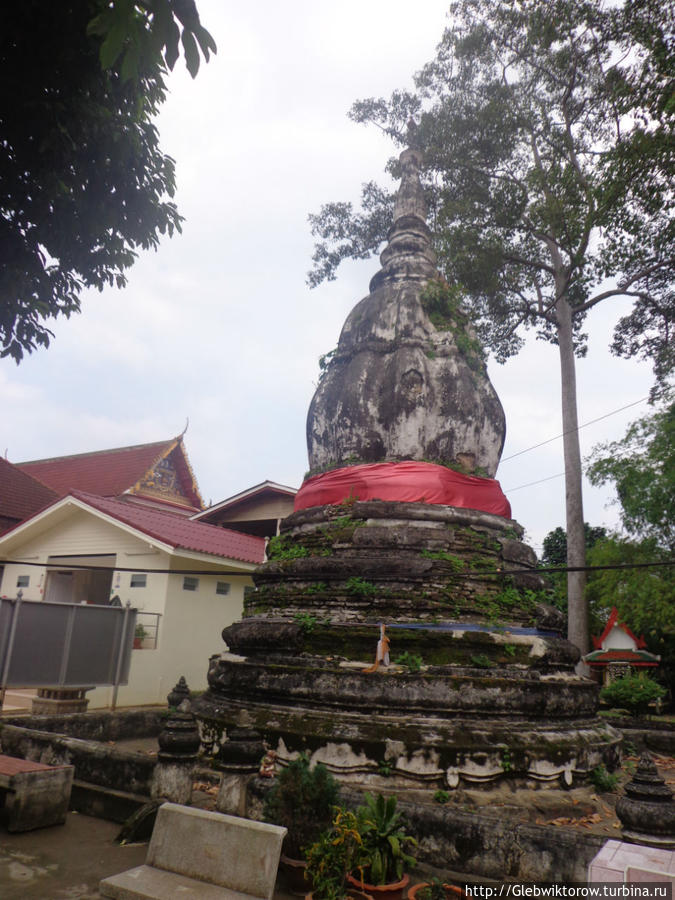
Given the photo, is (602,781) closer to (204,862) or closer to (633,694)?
(204,862)

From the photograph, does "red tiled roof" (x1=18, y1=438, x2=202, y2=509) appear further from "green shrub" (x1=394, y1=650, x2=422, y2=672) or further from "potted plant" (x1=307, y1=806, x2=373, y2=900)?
"potted plant" (x1=307, y1=806, x2=373, y2=900)

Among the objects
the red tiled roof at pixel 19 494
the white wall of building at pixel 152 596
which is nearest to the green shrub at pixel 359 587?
the white wall of building at pixel 152 596

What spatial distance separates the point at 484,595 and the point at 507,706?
1.46 meters

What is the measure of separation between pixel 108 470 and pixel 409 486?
705 inches

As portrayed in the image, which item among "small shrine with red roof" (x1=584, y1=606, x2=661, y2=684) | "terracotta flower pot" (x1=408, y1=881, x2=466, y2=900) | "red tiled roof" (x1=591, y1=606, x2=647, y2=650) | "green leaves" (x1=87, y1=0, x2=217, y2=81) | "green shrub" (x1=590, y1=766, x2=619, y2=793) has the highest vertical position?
"green leaves" (x1=87, y1=0, x2=217, y2=81)

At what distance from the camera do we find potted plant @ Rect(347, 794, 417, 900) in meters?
3.59

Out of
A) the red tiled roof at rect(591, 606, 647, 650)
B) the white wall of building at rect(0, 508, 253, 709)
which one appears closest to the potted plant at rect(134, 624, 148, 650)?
the white wall of building at rect(0, 508, 253, 709)

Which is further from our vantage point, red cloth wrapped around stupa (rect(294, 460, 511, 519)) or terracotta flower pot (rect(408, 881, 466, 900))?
red cloth wrapped around stupa (rect(294, 460, 511, 519))

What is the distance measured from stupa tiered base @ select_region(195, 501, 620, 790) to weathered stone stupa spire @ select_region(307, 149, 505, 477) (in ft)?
3.49

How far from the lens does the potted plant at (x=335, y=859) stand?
3576 millimetres

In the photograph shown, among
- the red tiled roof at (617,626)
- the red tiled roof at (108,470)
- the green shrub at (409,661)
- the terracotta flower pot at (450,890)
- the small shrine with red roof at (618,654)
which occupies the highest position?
the red tiled roof at (108,470)

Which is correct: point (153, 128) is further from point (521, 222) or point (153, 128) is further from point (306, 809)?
point (521, 222)

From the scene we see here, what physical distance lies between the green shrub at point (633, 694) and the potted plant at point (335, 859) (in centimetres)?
907

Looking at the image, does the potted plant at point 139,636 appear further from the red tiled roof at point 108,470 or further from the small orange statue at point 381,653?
the red tiled roof at point 108,470
